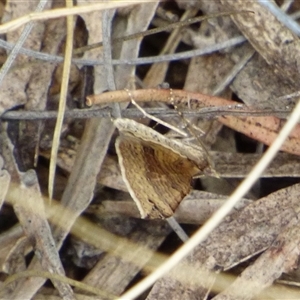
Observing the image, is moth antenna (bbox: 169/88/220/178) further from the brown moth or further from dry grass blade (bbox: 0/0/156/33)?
dry grass blade (bbox: 0/0/156/33)

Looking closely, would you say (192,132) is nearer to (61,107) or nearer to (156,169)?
(156,169)

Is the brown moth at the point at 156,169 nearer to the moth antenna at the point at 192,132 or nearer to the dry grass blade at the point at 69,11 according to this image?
the moth antenna at the point at 192,132

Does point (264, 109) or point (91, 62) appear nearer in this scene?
point (264, 109)

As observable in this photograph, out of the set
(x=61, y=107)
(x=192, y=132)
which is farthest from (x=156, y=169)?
(x=61, y=107)

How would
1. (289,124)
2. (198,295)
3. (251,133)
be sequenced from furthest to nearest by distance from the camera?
(251,133) < (198,295) < (289,124)

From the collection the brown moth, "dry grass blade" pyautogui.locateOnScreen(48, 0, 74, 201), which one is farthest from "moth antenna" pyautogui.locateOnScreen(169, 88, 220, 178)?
"dry grass blade" pyautogui.locateOnScreen(48, 0, 74, 201)

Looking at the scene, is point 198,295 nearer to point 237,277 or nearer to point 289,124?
point 237,277

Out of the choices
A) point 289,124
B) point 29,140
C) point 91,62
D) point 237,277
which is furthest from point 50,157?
point 289,124

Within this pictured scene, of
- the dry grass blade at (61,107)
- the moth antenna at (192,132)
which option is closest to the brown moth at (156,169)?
the moth antenna at (192,132)

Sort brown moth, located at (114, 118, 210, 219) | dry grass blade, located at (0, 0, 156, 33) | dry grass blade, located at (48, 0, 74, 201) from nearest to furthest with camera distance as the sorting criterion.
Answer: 1. dry grass blade, located at (0, 0, 156, 33)
2. brown moth, located at (114, 118, 210, 219)
3. dry grass blade, located at (48, 0, 74, 201)
